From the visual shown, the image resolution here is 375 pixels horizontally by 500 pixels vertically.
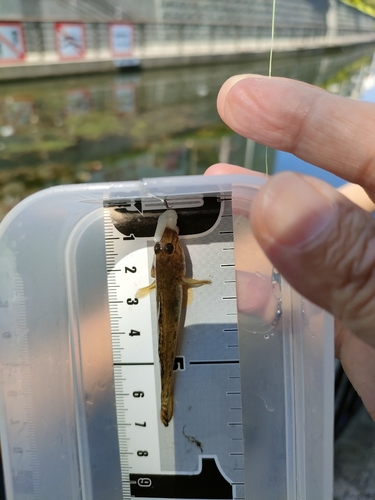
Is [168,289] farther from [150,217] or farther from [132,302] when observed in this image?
[150,217]

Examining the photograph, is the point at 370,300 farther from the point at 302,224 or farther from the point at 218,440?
the point at 218,440

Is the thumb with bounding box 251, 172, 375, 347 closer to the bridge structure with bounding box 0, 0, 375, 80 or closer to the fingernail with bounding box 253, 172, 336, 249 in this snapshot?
the fingernail with bounding box 253, 172, 336, 249

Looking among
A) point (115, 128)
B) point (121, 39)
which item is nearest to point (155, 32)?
point (121, 39)

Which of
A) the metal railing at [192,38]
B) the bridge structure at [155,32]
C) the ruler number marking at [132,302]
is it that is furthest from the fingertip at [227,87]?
the metal railing at [192,38]

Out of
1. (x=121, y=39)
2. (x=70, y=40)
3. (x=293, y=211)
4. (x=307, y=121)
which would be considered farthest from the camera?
(x=121, y=39)

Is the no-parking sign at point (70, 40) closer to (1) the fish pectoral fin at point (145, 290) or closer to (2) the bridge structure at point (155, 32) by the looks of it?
(2) the bridge structure at point (155, 32)

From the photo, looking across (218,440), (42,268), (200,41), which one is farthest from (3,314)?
(200,41)
